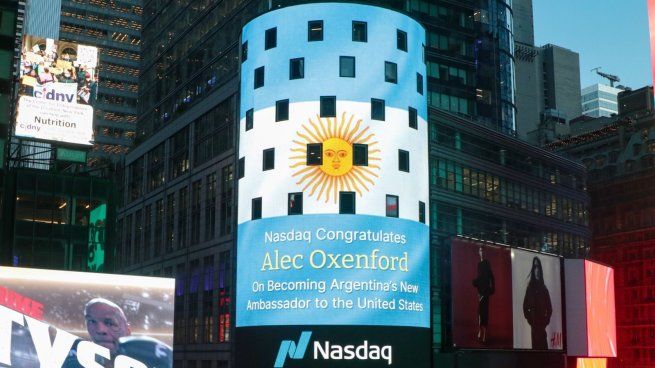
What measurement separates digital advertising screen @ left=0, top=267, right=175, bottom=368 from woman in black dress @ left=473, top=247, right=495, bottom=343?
33.7 metres

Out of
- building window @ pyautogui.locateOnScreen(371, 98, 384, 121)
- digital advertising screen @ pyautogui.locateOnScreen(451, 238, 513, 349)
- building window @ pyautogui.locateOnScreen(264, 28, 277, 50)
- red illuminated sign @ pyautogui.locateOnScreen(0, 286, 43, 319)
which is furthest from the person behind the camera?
digital advertising screen @ pyautogui.locateOnScreen(451, 238, 513, 349)

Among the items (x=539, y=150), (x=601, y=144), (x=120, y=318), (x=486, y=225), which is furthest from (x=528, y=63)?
(x=120, y=318)

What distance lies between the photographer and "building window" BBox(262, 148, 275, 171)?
216 ft

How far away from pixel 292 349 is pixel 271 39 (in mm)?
24030

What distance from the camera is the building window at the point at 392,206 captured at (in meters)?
64.8

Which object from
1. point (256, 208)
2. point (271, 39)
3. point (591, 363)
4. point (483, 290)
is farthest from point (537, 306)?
point (271, 39)

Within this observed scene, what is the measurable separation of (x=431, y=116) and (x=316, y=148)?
1849cm

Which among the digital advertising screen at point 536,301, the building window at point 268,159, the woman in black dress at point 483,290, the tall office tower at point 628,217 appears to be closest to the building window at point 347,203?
the building window at point 268,159

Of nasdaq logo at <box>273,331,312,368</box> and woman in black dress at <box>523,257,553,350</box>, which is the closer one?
nasdaq logo at <box>273,331,312,368</box>

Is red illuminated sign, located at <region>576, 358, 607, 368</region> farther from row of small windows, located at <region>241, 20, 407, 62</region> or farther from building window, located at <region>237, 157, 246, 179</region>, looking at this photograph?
building window, located at <region>237, 157, 246, 179</region>

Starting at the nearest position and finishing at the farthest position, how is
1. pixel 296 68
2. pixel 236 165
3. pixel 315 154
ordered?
pixel 315 154 → pixel 296 68 → pixel 236 165

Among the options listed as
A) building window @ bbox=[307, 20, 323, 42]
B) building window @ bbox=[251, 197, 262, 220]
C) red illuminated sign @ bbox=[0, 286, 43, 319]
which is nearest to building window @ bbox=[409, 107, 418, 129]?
building window @ bbox=[307, 20, 323, 42]

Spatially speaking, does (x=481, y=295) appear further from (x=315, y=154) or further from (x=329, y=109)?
(x=329, y=109)

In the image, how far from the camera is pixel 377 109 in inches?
2598
